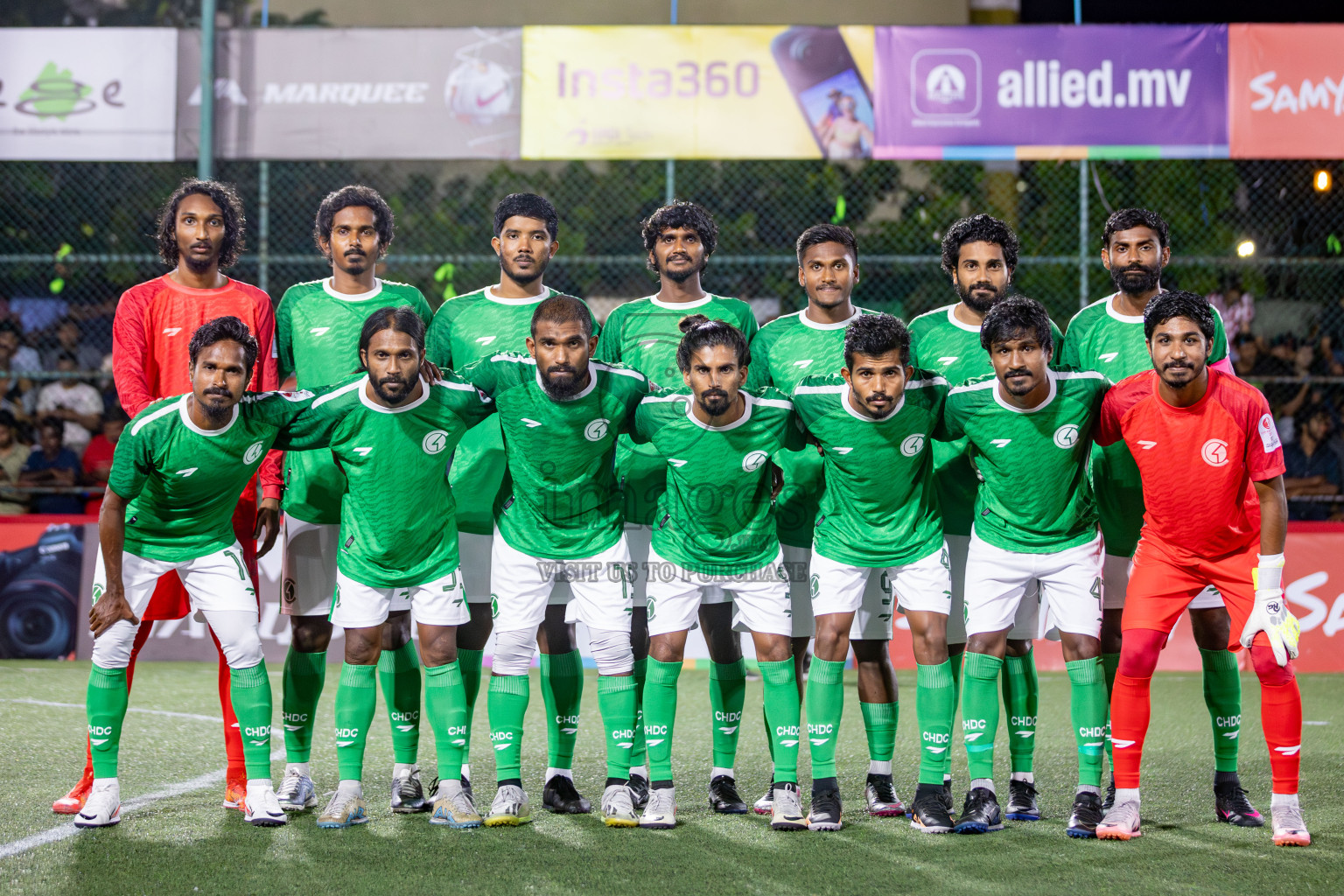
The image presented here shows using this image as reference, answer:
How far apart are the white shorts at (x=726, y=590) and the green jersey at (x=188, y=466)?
54.0 inches

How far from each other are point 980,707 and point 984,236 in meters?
1.84

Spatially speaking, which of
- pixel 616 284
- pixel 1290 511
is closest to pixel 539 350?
pixel 616 284

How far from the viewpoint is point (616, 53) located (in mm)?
10148

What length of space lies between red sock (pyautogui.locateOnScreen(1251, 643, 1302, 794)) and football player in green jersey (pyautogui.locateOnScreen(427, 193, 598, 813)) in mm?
2406

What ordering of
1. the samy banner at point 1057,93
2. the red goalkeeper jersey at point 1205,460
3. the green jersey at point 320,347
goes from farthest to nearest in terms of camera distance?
the samy banner at point 1057,93
the green jersey at point 320,347
the red goalkeeper jersey at point 1205,460

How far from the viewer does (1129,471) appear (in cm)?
496

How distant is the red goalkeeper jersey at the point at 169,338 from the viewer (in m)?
4.95

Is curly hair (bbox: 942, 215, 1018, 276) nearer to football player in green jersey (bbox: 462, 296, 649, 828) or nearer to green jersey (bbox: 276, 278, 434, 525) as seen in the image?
football player in green jersey (bbox: 462, 296, 649, 828)

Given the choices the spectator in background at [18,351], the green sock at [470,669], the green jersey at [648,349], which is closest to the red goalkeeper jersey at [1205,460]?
the green jersey at [648,349]

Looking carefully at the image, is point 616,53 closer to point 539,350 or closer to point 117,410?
point 117,410

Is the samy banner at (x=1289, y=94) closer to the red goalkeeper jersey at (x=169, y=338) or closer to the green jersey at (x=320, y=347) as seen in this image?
the green jersey at (x=320, y=347)

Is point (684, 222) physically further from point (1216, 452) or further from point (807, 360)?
point (1216, 452)

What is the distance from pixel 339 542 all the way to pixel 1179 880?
2.99 m

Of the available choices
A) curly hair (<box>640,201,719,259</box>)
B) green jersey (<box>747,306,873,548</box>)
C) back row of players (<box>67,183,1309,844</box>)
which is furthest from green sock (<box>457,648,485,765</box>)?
curly hair (<box>640,201,719,259</box>)
